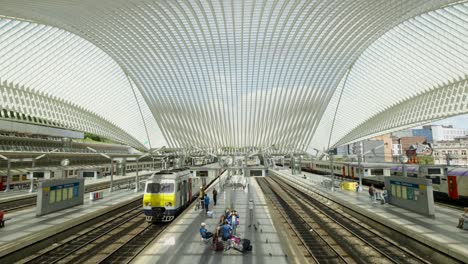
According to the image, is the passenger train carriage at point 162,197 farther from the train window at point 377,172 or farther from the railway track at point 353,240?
the train window at point 377,172

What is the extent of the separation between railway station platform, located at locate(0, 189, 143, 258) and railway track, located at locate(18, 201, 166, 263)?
2.35ft

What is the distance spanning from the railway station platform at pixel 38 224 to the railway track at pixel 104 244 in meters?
0.72

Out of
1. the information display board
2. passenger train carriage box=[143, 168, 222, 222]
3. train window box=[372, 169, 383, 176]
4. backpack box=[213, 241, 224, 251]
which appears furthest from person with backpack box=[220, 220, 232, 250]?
train window box=[372, 169, 383, 176]

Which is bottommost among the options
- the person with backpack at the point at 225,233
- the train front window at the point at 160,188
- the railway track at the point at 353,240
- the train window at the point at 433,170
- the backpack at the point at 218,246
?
the railway track at the point at 353,240

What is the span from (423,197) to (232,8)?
33.9m

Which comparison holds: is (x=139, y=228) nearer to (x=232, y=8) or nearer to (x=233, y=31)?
(x=232, y=8)

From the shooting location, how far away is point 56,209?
61.1 ft

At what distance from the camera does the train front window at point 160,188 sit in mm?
17141

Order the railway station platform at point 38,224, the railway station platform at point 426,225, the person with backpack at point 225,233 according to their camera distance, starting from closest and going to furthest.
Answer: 1. the railway station platform at point 426,225
2. the person with backpack at point 225,233
3. the railway station platform at point 38,224

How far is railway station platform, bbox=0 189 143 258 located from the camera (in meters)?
11.7

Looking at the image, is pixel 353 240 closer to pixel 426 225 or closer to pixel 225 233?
pixel 426 225

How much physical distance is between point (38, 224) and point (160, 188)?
6738mm

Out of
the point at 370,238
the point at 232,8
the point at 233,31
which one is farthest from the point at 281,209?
the point at 233,31

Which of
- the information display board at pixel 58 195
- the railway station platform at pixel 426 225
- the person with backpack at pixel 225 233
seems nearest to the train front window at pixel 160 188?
the information display board at pixel 58 195
